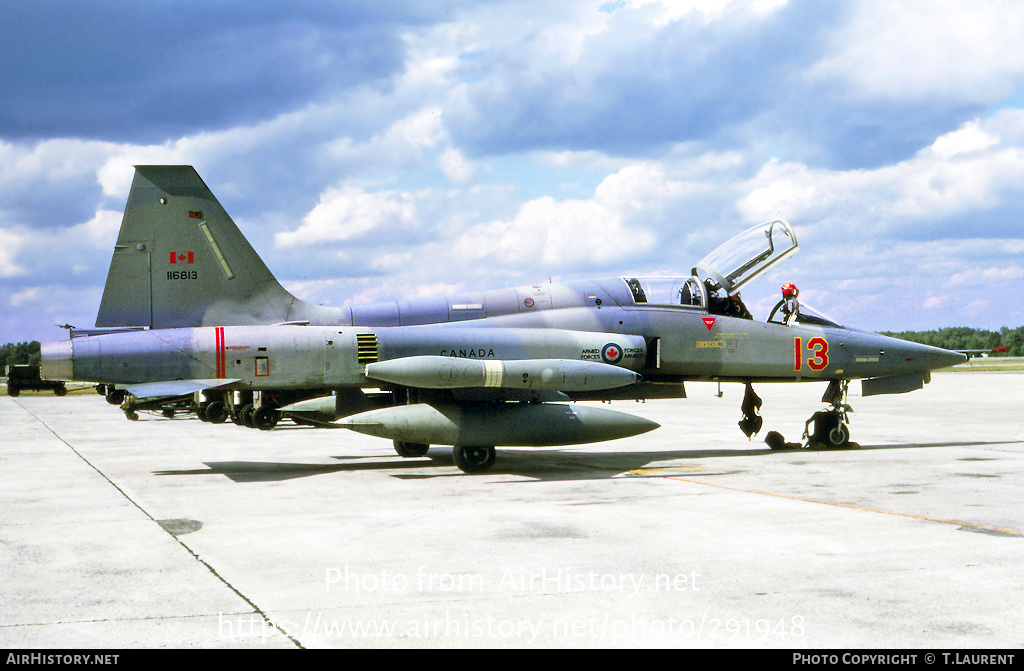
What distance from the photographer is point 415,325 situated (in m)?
13.9

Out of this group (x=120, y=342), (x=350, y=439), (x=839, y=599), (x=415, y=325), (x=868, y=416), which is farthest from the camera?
(x=868, y=416)

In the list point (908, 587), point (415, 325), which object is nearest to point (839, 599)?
point (908, 587)

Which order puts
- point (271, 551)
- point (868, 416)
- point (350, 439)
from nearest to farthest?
point (271, 551), point (350, 439), point (868, 416)

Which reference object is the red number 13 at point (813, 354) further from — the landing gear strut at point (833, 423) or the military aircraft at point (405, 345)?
the landing gear strut at point (833, 423)

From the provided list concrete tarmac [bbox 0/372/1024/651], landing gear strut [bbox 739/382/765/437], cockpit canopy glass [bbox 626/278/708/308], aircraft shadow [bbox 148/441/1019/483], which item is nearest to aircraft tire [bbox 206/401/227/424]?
concrete tarmac [bbox 0/372/1024/651]

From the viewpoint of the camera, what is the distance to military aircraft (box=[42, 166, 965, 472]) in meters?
12.3

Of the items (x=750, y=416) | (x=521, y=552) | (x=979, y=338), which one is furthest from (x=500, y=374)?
(x=979, y=338)

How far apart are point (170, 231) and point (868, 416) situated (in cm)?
2076

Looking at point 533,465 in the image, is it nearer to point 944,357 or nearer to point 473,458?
point 473,458

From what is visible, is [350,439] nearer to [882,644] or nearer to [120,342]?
[120,342]

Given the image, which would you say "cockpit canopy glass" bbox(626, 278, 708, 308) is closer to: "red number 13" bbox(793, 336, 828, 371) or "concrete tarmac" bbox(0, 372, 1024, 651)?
"red number 13" bbox(793, 336, 828, 371)

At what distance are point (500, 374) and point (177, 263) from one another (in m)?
Answer: 5.05

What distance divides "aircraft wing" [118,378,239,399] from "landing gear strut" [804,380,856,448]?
1002 cm

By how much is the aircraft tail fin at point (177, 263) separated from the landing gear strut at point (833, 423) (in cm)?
963
